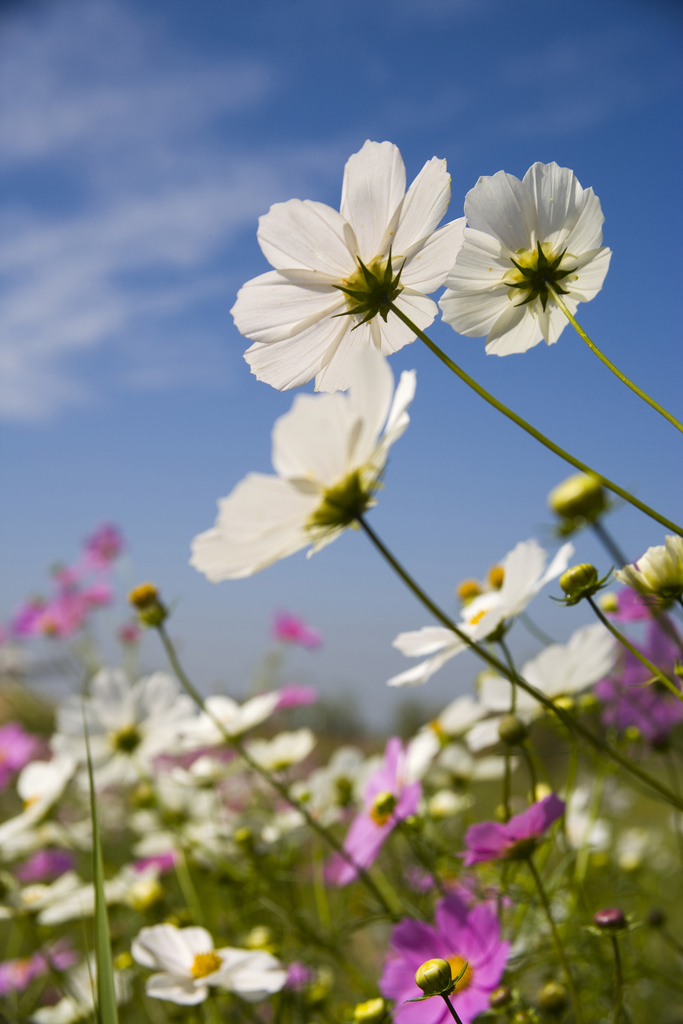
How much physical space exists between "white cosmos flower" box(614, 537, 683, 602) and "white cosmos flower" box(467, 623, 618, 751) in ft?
0.56

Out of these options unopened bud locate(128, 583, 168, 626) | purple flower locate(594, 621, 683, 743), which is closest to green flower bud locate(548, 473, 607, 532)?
unopened bud locate(128, 583, 168, 626)

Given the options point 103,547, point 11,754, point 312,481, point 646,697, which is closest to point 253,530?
point 312,481

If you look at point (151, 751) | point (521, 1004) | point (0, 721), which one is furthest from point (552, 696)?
point (0, 721)

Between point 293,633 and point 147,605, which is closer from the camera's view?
point 147,605

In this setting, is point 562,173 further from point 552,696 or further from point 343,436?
point 552,696

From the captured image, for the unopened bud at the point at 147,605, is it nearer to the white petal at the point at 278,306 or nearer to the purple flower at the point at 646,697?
the white petal at the point at 278,306

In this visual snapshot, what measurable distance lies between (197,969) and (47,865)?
0.76 meters

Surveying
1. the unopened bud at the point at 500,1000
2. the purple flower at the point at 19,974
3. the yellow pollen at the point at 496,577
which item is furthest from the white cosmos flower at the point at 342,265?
the purple flower at the point at 19,974

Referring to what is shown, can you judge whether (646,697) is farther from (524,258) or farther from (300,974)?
(524,258)

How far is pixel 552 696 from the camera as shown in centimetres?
48

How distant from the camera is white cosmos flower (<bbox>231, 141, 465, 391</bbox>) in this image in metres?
0.33

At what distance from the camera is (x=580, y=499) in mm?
342

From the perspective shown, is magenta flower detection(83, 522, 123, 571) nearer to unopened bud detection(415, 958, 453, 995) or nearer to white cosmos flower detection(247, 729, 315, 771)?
white cosmos flower detection(247, 729, 315, 771)

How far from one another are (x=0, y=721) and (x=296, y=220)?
9.73ft
